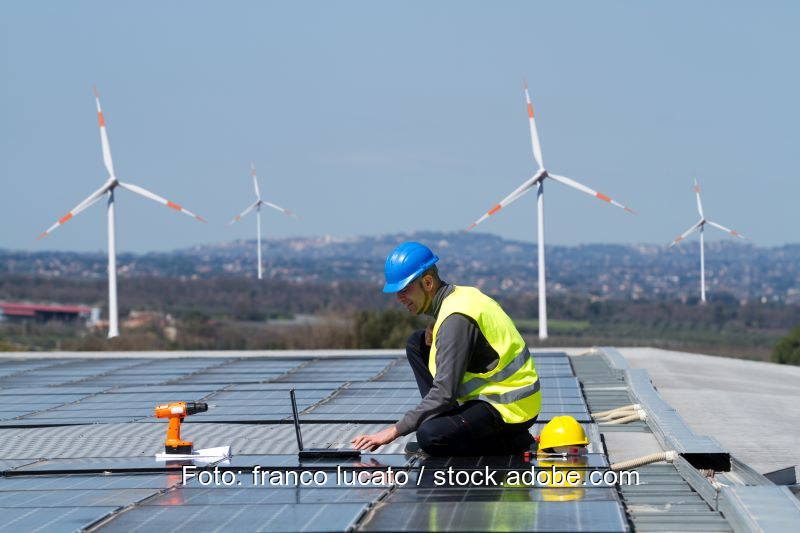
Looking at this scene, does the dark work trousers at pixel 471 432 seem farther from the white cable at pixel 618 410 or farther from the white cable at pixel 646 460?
the white cable at pixel 618 410

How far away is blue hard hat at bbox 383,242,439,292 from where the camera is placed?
28.7 feet

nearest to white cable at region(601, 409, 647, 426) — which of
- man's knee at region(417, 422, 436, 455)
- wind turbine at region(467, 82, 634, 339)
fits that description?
man's knee at region(417, 422, 436, 455)

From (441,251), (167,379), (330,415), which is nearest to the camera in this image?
(330,415)

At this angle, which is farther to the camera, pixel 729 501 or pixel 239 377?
pixel 239 377

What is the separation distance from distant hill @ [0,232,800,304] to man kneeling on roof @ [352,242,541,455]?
123m

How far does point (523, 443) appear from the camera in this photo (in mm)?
9203

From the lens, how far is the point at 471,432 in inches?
348

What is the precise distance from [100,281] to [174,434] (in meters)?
137

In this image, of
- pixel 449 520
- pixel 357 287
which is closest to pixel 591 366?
pixel 449 520

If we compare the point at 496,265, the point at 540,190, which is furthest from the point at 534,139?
the point at 496,265

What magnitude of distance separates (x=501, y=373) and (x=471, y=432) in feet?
1.54

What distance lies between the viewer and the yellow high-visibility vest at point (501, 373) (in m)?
8.79

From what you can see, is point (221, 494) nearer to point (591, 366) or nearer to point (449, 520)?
point (449, 520)

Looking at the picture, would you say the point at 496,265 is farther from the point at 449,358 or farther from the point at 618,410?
the point at 449,358
